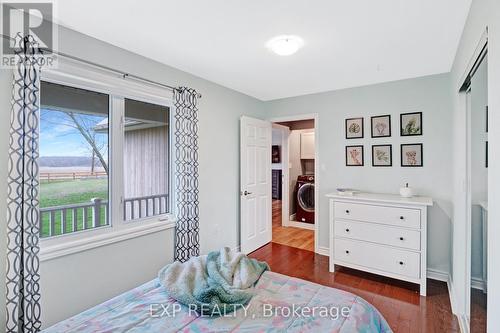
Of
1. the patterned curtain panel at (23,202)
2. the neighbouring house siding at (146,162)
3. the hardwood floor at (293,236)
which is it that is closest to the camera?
the patterned curtain panel at (23,202)

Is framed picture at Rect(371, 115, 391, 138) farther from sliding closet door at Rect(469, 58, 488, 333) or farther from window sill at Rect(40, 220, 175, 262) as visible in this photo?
window sill at Rect(40, 220, 175, 262)

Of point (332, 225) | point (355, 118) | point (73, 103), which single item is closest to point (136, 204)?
point (73, 103)

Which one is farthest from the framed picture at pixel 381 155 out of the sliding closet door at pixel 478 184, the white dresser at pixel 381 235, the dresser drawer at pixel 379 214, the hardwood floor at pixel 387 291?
the hardwood floor at pixel 387 291

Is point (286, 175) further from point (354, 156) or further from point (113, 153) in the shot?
point (113, 153)

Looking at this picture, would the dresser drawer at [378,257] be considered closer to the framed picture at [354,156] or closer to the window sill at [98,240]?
the framed picture at [354,156]

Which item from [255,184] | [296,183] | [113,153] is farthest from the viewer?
[296,183]

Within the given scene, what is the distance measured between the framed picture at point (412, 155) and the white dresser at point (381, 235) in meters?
0.44

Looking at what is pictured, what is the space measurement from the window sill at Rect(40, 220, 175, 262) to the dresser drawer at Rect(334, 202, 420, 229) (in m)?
2.03

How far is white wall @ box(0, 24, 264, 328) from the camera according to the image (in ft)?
6.09

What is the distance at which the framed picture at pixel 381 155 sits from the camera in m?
3.22

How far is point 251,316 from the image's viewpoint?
4.40 ft

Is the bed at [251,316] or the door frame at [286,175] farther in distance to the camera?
the door frame at [286,175]

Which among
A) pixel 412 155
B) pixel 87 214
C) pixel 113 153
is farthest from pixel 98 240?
pixel 412 155

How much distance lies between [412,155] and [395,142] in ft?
0.82
